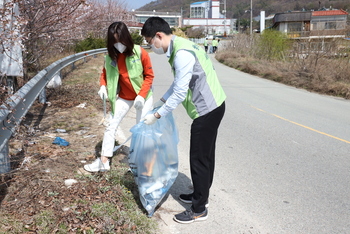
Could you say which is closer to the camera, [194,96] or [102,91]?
[194,96]

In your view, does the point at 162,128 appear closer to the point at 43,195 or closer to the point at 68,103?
the point at 43,195

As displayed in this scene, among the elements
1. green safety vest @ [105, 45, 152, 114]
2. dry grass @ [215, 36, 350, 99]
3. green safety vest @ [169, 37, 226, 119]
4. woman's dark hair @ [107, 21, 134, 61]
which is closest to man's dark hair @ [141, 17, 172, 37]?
green safety vest @ [169, 37, 226, 119]

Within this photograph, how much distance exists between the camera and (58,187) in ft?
13.9

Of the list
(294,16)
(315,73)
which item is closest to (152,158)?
(315,73)

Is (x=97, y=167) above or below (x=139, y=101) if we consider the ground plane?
below

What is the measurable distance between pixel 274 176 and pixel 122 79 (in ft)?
8.26

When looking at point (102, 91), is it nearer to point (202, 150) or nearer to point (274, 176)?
point (202, 150)

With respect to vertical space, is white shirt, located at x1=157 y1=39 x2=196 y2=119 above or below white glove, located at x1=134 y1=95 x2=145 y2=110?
above

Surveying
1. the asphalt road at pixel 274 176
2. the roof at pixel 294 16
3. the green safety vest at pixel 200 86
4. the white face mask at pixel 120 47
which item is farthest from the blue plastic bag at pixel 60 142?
the roof at pixel 294 16

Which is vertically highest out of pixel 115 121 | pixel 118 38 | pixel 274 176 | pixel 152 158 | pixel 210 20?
pixel 210 20

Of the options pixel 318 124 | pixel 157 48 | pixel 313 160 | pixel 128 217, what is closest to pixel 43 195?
pixel 128 217

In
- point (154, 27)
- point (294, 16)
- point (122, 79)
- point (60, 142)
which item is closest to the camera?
point (154, 27)

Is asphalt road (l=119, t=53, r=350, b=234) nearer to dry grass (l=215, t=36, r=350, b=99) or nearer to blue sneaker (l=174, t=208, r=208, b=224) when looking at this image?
blue sneaker (l=174, t=208, r=208, b=224)

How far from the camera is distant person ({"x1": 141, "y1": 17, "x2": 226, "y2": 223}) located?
3631 millimetres
